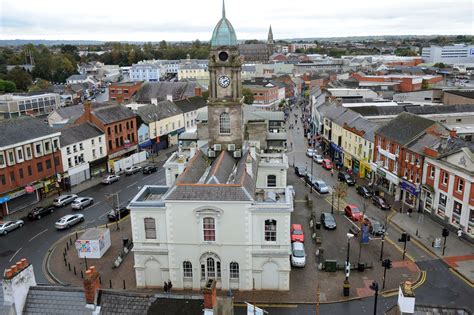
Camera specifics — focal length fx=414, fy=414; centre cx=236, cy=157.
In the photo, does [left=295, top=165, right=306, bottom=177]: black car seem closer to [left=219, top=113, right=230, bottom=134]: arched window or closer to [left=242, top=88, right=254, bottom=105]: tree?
[left=219, top=113, right=230, bottom=134]: arched window

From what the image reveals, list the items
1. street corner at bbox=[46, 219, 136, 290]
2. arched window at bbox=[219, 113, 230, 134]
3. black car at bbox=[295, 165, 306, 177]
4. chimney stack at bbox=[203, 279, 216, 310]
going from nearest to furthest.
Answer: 1. chimney stack at bbox=[203, 279, 216, 310]
2. street corner at bbox=[46, 219, 136, 290]
3. arched window at bbox=[219, 113, 230, 134]
4. black car at bbox=[295, 165, 306, 177]

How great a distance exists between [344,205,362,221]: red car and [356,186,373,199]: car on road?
18.0ft

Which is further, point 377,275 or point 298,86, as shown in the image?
point 298,86

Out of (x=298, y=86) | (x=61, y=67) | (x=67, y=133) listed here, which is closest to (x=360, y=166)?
(x=67, y=133)

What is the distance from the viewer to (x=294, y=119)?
118 metres

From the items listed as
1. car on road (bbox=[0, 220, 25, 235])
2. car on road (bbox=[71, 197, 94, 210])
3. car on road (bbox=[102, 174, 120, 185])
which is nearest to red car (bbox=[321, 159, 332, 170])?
car on road (bbox=[102, 174, 120, 185])

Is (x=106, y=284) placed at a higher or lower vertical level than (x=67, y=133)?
lower

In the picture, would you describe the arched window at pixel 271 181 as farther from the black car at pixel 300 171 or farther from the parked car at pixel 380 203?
the black car at pixel 300 171

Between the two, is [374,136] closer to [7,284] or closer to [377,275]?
[377,275]

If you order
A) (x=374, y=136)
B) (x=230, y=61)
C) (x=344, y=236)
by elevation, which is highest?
(x=230, y=61)

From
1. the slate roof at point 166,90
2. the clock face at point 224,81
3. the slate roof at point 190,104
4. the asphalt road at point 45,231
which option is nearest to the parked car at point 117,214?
the asphalt road at point 45,231

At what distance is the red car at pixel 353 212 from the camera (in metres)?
46.7

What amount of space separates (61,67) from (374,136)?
513 ft

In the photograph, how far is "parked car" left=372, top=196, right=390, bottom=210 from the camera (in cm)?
4973
